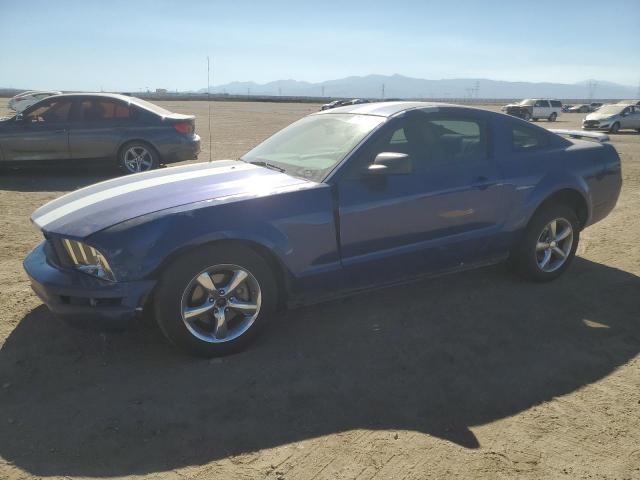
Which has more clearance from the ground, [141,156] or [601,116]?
[601,116]

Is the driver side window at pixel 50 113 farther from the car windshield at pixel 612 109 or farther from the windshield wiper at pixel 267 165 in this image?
the car windshield at pixel 612 109

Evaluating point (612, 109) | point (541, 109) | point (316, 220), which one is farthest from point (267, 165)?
point (541, 109)

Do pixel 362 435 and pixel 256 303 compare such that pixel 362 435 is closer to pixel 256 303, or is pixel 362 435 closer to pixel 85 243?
pixel 256 303

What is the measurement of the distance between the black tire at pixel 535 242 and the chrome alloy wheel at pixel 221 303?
7.90 feet

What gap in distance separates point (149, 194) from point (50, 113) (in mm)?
6938

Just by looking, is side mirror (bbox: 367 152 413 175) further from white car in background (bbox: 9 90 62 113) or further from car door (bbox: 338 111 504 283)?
white car in background (bbox: 9 90 62 113)

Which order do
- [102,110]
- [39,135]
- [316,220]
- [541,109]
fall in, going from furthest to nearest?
[541,109]
[102,110]
[39,135]
[316,220]

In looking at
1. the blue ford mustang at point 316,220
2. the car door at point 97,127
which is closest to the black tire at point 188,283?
the blue ford mustang at point 316,220

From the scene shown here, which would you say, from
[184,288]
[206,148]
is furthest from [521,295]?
[206,148]

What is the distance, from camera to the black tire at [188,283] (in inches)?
116

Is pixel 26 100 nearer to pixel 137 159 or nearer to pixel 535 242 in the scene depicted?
pixel 137 159

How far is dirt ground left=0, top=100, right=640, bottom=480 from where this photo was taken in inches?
92.2

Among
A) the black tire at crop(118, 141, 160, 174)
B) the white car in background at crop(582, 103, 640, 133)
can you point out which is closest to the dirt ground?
the black tire at crop(118, 141, 160, 174)

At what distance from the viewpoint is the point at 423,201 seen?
3.66 metres
